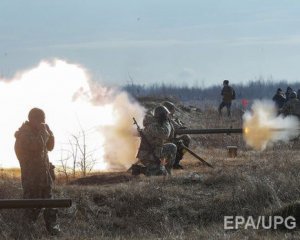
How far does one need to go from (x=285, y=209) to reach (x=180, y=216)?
10.4ft

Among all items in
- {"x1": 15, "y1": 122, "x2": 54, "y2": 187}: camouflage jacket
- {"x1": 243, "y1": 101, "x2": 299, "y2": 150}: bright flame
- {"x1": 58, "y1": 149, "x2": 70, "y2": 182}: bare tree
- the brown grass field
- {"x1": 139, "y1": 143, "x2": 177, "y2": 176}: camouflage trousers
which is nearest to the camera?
{"x1": 15, "y1": 122, "x2": 54, "y2": 187}: camouflage jacket

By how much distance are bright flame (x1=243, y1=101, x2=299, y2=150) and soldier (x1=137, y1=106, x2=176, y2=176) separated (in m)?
4.30

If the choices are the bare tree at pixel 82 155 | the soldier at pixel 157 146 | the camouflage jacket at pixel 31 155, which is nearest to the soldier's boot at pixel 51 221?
the camouflage jacket at pixel 31 155

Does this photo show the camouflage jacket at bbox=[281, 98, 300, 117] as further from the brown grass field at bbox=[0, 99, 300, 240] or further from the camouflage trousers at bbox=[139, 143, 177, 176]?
the camouflage trousers at bbox=[139, 143, 177, 176]

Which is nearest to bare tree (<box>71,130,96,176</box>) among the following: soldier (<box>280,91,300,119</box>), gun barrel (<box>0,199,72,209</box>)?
soldier (<box>280,91,300,119</box>)

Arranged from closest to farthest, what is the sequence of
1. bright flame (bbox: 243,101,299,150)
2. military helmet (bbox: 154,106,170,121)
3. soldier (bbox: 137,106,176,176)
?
military helmet (bbox: 154,106,170,121) < soldier (bbox: 137,106,176,176) < bright flame (bbox: 243,101,299,150)

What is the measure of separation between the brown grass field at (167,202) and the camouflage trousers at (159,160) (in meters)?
0.54

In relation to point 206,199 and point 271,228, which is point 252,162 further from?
point 271,228

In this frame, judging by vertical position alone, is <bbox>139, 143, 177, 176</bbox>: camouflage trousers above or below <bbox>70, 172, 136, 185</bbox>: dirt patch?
above

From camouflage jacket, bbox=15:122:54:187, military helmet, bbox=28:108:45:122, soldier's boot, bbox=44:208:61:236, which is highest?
military helmet, bbox=28:108:45:122

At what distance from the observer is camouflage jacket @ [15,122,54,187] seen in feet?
44.1

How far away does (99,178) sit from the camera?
19141mm

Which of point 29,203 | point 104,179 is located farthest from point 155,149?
point 29,203

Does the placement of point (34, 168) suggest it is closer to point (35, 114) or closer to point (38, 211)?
point (38, 211)
